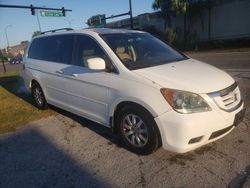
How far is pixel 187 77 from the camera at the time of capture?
12.5 ft

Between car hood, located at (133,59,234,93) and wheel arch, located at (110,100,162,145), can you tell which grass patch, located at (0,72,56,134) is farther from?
car hood, located at (133,59,234,93)

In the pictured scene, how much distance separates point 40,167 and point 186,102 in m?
2.18

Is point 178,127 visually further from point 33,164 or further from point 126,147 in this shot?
point 33,164

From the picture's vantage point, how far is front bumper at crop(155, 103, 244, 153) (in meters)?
3.37

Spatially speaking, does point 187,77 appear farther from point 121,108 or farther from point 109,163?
point 109,163

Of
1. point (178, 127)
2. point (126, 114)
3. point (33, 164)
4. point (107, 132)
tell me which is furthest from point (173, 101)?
point (33, 164)

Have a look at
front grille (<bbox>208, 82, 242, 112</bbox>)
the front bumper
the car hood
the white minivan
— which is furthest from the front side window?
front grille (<bbox>208, 82, 242, 112</bbox>)

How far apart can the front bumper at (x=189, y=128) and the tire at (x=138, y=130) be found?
0.51 feet

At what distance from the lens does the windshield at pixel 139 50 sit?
14.2 ft

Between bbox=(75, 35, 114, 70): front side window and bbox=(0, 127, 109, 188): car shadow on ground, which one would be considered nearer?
bbox=(0, 127, 109, 188): car shadow on ground

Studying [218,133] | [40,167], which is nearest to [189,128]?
[218,133]

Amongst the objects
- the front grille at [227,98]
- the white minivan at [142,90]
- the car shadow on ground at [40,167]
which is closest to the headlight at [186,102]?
the white minivan at [142,90]

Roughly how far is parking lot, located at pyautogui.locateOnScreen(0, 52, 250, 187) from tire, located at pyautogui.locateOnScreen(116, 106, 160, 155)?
6.0 inches

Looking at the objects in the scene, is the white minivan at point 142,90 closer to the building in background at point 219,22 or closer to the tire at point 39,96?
the tire at point 39,96
